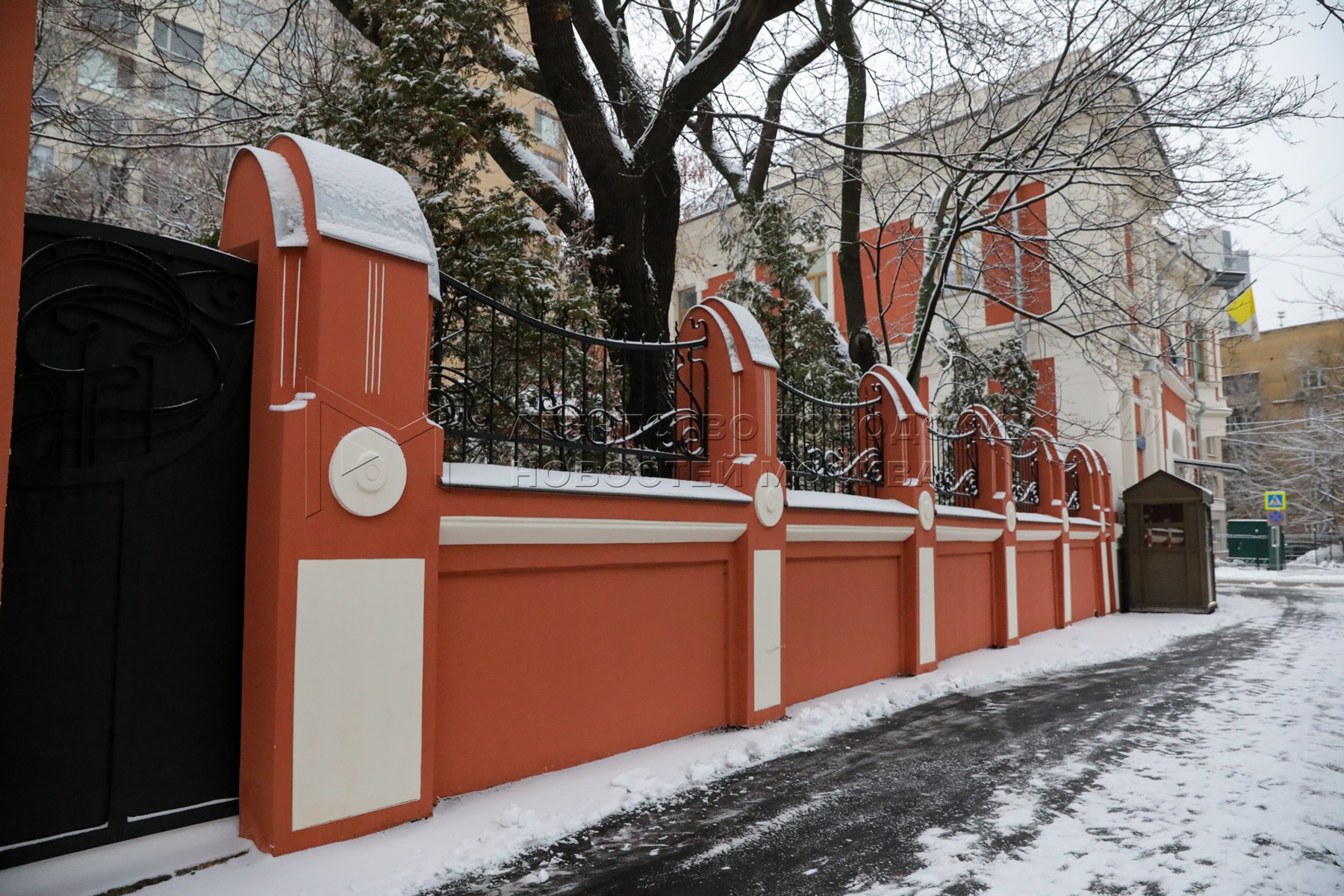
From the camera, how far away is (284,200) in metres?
3.62

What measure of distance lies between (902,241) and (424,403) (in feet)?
35.6

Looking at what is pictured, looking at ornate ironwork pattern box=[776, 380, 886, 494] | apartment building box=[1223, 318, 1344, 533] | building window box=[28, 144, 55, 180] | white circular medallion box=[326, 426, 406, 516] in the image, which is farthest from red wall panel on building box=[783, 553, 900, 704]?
apartment building box=[1223, 318, 1344, 533]

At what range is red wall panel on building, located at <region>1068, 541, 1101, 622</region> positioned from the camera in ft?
43.4

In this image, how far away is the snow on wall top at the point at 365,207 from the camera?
11.8 feet

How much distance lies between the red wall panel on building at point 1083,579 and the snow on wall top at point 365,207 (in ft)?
39.1

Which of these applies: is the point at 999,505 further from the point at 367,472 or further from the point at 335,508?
the point at 335,508

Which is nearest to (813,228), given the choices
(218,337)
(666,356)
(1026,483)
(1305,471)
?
(1026,483)

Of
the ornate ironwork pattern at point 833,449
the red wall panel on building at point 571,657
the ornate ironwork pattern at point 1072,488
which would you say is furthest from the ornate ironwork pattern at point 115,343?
the ornate ironwork pattern at point 1072,488

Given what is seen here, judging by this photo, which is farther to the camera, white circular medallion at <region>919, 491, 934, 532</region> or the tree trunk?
the tree trunk

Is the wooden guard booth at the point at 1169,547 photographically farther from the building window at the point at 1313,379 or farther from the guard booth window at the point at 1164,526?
the building window at the point at 1313,379

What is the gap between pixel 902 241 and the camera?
13070 millimetres

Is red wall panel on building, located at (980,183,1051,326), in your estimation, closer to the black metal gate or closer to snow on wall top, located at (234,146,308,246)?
snow on wall top, located at (234,146,308,246)

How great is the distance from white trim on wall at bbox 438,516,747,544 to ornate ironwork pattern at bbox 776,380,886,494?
1592 millimetres

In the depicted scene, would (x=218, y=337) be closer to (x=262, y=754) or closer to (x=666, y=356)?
(x=262, y=754)
